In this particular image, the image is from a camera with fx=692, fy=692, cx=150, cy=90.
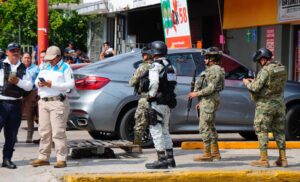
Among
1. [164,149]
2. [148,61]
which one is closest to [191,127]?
[148,61]

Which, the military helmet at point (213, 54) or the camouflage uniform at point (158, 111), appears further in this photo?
the military helmet at point (213, 54)

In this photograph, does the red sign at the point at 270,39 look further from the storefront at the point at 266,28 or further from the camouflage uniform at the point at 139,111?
the camouflage uniform at the point at 139,111

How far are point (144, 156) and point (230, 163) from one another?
Answer: 4.55 ft

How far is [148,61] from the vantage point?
410 inches

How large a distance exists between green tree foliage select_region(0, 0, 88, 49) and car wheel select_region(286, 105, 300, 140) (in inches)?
718

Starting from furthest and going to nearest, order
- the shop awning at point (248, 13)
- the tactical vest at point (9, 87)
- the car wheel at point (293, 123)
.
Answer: the shop awning at point (248, 13), the car wheel at point (293, 123), the tactical vest at point (9, 87)

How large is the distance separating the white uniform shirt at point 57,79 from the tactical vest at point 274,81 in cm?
258

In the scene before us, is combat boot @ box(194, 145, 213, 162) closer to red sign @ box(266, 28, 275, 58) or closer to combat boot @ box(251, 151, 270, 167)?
combat boot @ box(251, 151, 270, 167)

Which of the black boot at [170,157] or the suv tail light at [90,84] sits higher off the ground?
the suv tail light at [90,84]

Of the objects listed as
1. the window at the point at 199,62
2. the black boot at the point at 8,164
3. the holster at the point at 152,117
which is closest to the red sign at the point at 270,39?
the window at the point at 199,62

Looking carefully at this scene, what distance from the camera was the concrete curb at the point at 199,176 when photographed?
8.42 m

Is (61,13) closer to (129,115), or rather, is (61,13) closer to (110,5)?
(110,5)

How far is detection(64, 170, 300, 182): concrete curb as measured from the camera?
332 inches

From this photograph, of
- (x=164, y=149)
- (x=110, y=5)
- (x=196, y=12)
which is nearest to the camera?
(x=164, y=149)
